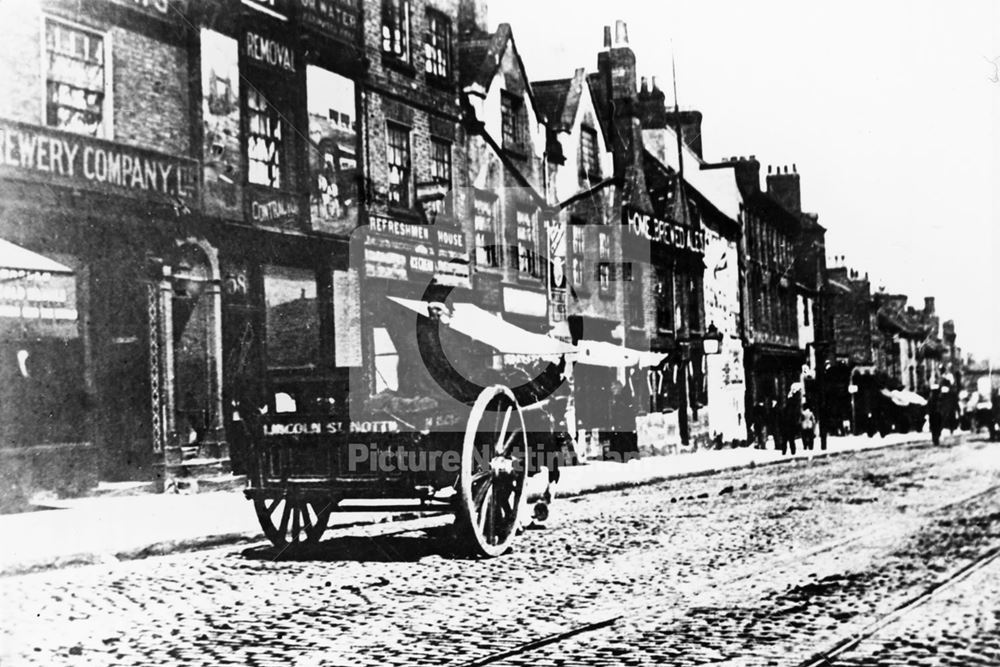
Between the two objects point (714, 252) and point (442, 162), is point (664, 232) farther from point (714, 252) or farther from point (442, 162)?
point (442, 162)

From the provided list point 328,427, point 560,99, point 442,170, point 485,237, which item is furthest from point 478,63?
point 328,427

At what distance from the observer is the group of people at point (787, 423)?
28.6m

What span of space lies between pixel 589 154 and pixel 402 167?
7.27 metres

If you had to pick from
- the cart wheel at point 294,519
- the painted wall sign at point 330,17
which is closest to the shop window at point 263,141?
the painted wall sign at point 330,17

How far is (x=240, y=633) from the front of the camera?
6.33m

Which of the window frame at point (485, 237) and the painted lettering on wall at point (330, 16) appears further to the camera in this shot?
the window frame at point (485, 237)

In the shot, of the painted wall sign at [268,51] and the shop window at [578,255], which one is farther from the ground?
the painted wall sign at [268,51]

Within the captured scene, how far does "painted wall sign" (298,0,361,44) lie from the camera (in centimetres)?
1648

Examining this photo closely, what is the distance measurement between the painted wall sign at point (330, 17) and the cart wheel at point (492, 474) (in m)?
9.26

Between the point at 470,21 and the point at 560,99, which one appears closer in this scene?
the point at 470,21

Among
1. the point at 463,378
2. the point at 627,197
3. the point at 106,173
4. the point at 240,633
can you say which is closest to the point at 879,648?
the point at 240,633

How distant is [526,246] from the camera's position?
57.0ft

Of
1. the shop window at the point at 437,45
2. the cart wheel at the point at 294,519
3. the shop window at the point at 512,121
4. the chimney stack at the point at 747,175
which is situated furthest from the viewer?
the chimney stack at the point at 747,175

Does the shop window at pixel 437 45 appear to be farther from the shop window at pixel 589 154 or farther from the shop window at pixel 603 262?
the shop window at pixel 603 262
